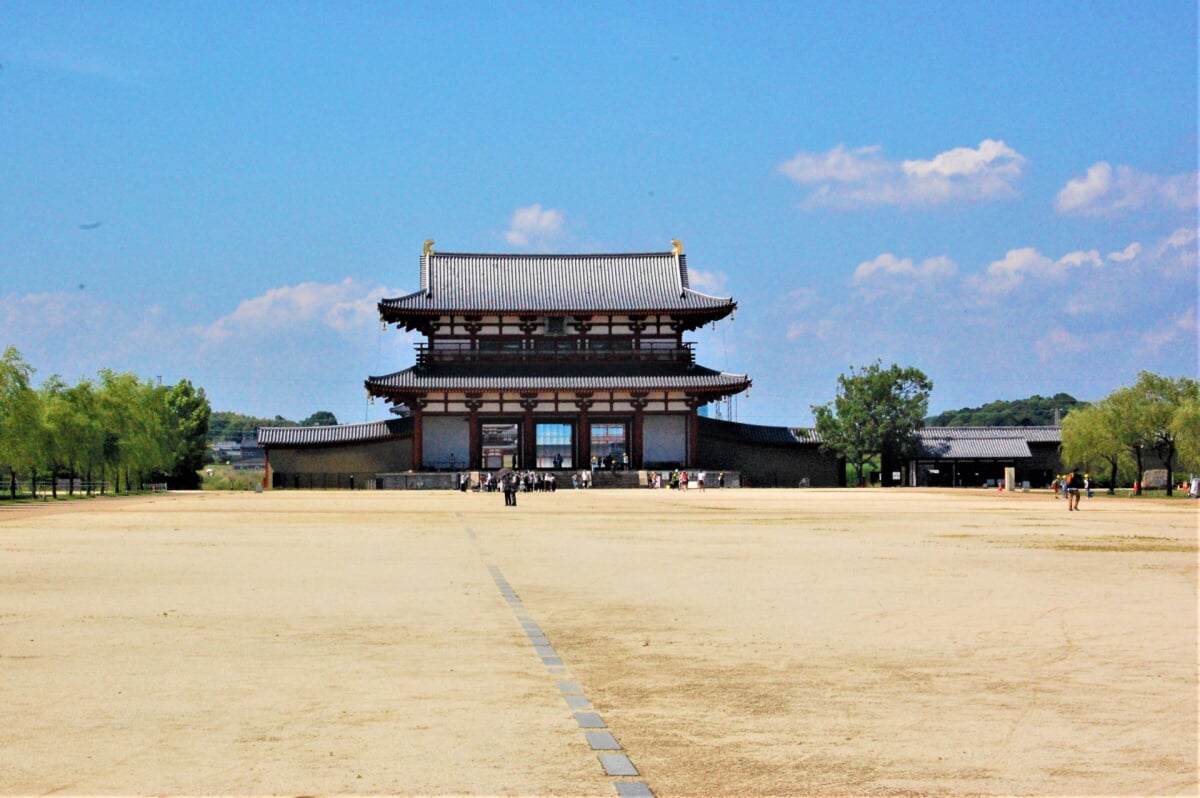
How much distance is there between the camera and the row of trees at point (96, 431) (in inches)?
2076

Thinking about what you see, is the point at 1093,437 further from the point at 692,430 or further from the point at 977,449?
the point at 692,430

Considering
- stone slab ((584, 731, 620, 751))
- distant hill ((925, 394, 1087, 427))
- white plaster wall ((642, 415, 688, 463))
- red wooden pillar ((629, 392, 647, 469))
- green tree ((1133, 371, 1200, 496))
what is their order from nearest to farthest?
stone slab ((584, 731, 620, 751)) < green tree ((1133, 371, 1200, 496)) < red wooden pillar ((629, 392, 647, 469)) < white plaster wall ((642, 415, 688, 463)) < distant hill ((925, 394, 1087, 427))

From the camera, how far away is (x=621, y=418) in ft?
277

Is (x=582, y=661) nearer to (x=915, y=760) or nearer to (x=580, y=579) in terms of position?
(x=915, y=760)

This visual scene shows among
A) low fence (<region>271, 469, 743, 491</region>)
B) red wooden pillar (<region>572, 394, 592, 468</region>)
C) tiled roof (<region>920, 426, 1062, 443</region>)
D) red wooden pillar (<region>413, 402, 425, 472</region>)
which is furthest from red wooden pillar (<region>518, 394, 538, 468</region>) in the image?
tiled roof (<region>920, 426, 1062, 443</region>)

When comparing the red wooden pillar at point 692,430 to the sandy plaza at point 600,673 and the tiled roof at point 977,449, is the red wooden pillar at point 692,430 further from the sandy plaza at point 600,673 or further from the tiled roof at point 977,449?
the sandy plaza at point 600,673

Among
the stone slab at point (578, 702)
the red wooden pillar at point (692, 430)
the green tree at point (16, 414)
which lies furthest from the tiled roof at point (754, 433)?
the stone slab at point (578, 702)

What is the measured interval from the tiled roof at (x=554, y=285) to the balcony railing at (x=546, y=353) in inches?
102

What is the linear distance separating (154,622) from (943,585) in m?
10.4

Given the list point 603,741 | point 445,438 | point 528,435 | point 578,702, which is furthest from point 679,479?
point 603,741

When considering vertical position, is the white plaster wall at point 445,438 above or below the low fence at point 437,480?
above

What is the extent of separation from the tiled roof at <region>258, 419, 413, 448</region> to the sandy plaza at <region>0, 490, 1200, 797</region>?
6029 centimetres

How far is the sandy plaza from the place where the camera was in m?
7.70

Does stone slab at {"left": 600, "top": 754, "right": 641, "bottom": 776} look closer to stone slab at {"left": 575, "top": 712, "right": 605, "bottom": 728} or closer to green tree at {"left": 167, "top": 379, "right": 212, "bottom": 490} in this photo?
stone slab at {"left": 575, "top": 712, "right": 605, "bottom": 728}
